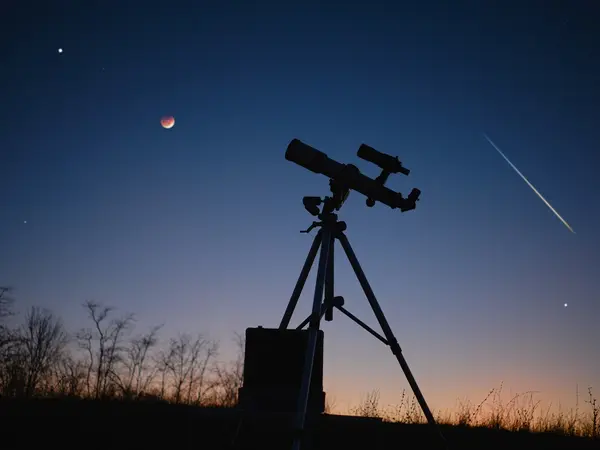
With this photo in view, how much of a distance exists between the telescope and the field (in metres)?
2.96

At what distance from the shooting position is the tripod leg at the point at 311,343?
15.0 feet

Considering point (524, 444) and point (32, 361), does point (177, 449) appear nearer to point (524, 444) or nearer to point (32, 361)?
point (524, 444)

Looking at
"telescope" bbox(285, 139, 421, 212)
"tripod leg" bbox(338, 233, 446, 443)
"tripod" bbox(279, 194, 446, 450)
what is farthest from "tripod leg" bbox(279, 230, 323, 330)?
"telescope" bbox(285, 139, 421, 212)

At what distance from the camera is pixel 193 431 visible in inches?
244

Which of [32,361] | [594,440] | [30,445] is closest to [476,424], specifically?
[594,440]

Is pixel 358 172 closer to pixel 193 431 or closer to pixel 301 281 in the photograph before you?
pixel 301 281

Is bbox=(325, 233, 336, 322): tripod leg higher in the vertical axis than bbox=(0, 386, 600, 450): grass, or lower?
higher

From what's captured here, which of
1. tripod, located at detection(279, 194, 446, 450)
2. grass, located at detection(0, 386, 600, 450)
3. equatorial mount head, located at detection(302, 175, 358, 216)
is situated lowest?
grass, located at detection(0, 386, 600, 450)

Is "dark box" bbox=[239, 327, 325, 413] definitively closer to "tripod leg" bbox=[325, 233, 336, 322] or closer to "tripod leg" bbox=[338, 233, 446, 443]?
"tripod leg" bbox=[325, 233, 336, 322]

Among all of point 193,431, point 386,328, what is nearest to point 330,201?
point 386,328

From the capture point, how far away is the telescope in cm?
626

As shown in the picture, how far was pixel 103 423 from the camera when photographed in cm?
605

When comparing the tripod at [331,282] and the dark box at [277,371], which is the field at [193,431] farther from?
the tripod at [331,282]

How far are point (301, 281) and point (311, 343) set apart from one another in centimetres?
130
